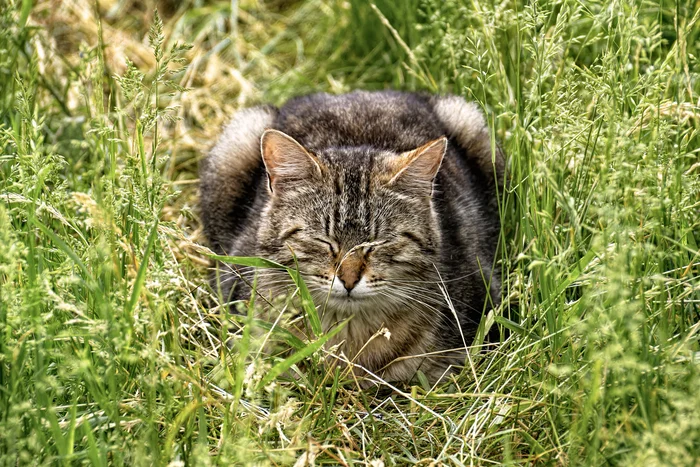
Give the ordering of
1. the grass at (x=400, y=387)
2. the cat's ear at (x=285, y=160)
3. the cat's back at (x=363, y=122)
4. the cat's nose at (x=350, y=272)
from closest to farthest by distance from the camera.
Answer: the grass at (x=400, y=387) → the cat's nose at (x=350, y=272) → the cat's ear at (x=285, y=160) → the cat's back at (x=363, y=122)

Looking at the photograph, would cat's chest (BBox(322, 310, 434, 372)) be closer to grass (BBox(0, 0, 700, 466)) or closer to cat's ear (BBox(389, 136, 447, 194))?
grass (BBox(0, 0, 700, 466))

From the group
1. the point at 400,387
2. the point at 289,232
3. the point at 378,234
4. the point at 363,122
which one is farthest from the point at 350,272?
the point at 363,122

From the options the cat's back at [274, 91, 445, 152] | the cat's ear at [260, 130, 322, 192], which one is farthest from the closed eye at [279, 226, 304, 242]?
the cat's back at [274, 91, 445, 152]

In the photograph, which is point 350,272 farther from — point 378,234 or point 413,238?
point 413,238

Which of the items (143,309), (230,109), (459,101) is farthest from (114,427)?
(230,109)

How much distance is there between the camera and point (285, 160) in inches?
126

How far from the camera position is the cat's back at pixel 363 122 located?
12.5 feet

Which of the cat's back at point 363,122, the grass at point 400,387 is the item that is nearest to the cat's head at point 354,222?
the grass at point 400,387

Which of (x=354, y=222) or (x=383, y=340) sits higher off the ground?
(x=354, y=222)

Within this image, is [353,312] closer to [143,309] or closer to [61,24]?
[143,309]

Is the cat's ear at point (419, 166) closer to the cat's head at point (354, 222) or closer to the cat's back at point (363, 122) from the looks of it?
the cat's head at point (354, 222)

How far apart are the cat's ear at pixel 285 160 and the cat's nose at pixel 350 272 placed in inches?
14.5

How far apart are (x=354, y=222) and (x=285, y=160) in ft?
1.16

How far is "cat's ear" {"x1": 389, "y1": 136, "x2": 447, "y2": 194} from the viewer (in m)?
3.14
